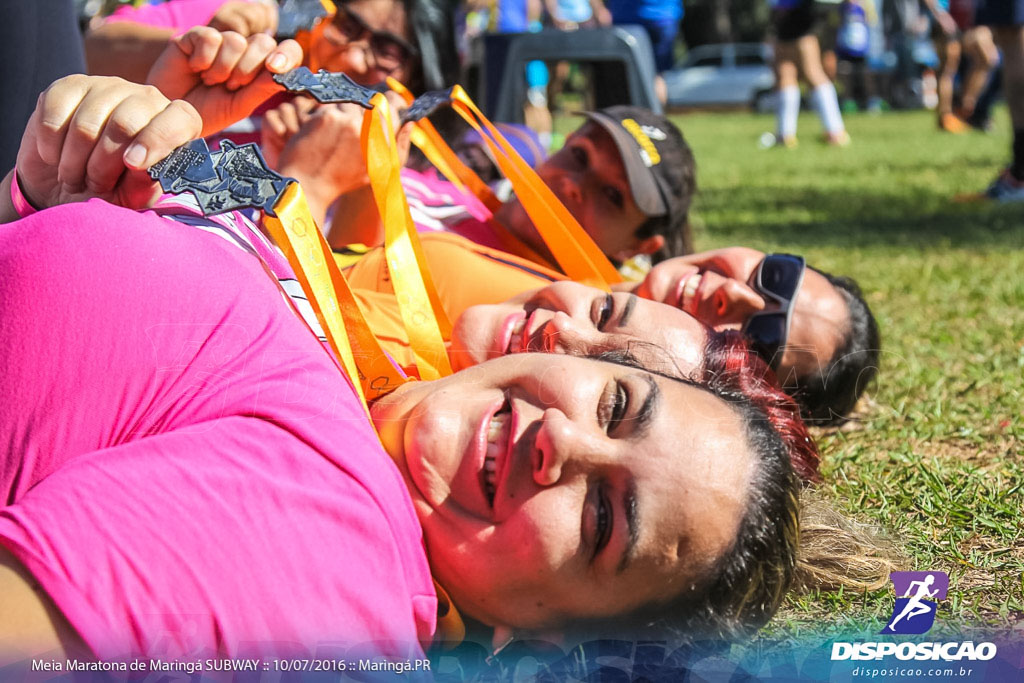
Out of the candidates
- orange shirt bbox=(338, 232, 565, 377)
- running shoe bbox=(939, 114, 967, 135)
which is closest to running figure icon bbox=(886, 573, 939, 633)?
orange shirt bbox=(338, 232, 565, 377)

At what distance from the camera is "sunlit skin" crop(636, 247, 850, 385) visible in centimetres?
252

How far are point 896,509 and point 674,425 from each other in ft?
2.87

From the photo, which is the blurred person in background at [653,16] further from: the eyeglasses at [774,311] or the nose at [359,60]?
the eyeglasses at [774,311]

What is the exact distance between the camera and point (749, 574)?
4.73 feet

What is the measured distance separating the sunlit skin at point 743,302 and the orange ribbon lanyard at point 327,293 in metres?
1.03

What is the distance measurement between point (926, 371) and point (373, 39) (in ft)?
6.63

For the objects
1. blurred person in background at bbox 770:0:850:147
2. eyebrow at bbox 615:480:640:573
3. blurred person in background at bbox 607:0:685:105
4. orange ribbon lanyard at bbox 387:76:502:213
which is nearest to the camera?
eyebrow at bbox 615:480:640:573

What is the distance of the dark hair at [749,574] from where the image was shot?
142 centimetres

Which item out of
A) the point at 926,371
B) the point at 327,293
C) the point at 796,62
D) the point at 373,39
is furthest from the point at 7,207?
the point at 796,62

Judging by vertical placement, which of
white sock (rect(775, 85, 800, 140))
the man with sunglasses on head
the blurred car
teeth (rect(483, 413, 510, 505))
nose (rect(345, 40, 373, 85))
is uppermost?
nose (rect(345, 40, 373, 85))

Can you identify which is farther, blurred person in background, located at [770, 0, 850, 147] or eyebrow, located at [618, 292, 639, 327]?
blurred person in background, located at [770, 0, 850, 147]

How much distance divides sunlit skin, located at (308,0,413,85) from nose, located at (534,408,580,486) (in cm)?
200

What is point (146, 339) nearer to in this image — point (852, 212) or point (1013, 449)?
point (1013, 449)

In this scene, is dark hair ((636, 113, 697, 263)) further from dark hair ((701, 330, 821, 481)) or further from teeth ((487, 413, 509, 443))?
teeth ((487, 413, 509, 443))
